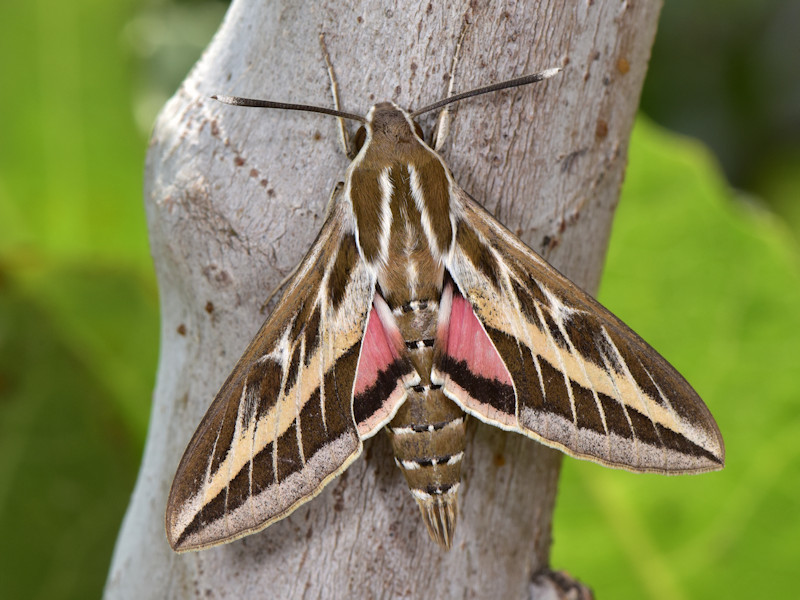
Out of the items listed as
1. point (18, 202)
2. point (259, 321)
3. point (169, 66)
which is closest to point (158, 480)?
point (259, 321)

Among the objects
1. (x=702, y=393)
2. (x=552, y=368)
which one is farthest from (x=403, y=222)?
(x=702, y=393)

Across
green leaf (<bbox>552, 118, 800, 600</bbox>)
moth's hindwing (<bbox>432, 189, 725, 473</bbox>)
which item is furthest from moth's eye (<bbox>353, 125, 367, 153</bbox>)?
green leaf (<bbox>552, 118, 800, 600</bbox>)

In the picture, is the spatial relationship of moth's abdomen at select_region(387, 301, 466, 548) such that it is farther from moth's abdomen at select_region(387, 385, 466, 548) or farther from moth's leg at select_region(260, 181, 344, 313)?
moth's leg at select_region(260, 181, 344, 313)

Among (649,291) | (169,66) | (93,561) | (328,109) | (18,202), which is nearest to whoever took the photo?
(328,109)

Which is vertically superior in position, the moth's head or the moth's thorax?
the moth's head

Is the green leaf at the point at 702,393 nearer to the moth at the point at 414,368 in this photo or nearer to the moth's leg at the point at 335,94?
the moth at the point at 414,368

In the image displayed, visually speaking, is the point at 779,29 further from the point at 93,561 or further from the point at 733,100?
the point at 93,561

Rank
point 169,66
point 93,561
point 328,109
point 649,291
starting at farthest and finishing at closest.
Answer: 1. point 169,66
2. point 93,561
3. point 649,291
4. point 328,109
